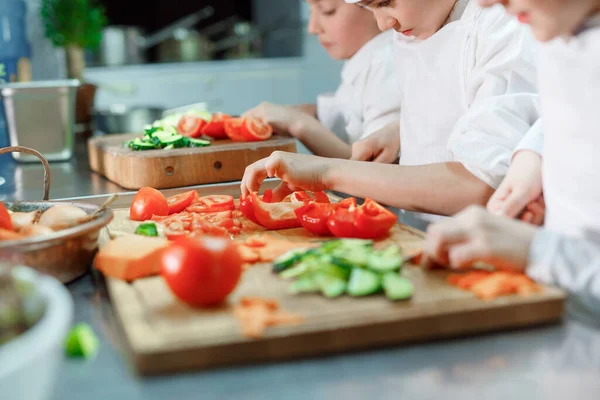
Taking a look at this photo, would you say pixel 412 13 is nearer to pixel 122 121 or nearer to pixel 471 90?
pixel 471 90

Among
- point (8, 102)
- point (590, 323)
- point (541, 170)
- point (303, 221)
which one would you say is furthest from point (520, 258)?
point (8, 102)

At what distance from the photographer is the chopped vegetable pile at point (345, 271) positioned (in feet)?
2.95

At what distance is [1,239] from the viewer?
1.00 metres

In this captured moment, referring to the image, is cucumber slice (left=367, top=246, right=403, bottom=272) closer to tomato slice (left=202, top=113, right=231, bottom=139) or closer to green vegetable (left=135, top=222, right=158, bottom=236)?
green vegetable (left=135, top=222, right=158, bottom=236)

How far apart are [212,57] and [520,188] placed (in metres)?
4.41

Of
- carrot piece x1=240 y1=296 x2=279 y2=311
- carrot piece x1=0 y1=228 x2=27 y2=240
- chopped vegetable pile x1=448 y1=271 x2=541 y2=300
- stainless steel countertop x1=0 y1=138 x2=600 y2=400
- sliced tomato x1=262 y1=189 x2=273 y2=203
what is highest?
carrot piece x1=0 y1=228 x2=27 y2=240

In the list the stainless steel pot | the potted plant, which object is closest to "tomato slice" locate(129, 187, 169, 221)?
the potted plant

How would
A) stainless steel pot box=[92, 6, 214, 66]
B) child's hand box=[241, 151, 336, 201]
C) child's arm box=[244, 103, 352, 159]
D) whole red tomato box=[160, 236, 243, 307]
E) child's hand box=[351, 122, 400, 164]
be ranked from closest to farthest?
1. whole red tomato box=[160, 236, 243, 307]
2. child's hand box=[241, 151, 336, 201]
3. child's hand box=[351, 122, 400, 164]
4. child's arm box=[244, 103, 352, 159]
5. stainless steel pot box=[92, 6, 214, 66]

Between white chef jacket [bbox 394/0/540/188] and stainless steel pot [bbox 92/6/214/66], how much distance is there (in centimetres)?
331

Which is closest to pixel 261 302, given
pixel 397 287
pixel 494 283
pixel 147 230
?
pixel 397 287

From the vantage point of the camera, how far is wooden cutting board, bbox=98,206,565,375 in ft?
2.58

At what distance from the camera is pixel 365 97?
2229 millimetres

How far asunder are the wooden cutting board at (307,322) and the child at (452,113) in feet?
1.48

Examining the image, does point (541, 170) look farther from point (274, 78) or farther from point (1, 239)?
point (274, 78)
